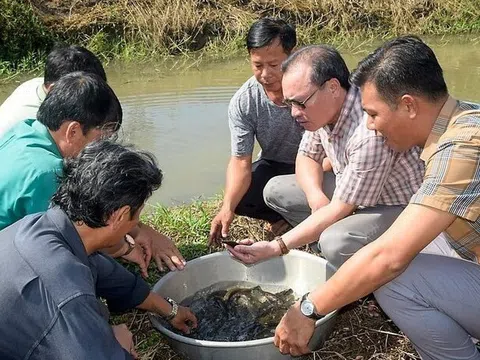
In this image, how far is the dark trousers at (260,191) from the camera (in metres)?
4.08

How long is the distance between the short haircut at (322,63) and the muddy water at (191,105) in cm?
238

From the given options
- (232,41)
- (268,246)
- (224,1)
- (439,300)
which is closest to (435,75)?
(439,300)

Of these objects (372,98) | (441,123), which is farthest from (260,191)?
(441,123)

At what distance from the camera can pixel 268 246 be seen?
3141 millimetres

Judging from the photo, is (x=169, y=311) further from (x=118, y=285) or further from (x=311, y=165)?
(x=311, y=165)

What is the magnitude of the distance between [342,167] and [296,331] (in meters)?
1.05

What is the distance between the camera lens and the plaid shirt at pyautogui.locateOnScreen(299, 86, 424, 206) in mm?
2887

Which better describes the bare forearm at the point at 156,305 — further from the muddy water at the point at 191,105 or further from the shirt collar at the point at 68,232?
the muddy water at the point at 191,105

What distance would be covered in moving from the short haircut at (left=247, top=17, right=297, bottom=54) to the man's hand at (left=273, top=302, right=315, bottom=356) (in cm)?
174

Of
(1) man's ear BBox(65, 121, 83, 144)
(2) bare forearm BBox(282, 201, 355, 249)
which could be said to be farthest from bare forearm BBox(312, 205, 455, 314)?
(1) man's ear BBox(65, 121, 83, 144)

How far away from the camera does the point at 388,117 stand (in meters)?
2.44

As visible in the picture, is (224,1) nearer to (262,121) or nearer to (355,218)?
(262,121)

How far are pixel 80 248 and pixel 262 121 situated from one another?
2.06 metres

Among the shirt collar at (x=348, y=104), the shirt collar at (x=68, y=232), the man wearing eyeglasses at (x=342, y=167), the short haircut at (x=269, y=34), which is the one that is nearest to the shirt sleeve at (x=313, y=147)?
the man wearing eyeglasses at (x=342, y=167)
